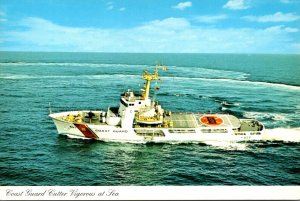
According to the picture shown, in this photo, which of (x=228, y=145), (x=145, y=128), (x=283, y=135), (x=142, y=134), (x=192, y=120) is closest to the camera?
(x=145, y=128)

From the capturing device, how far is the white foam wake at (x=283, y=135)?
44.8 metres

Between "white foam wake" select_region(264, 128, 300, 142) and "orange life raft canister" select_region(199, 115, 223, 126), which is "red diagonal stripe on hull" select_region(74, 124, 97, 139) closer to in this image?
"orange life raft canister" select_region(199, 115, 223, 126)

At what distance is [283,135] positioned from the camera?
45656mm

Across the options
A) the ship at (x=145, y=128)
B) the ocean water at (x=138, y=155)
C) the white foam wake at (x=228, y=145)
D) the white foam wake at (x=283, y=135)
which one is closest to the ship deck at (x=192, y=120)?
the ship at (x=145, y=128)

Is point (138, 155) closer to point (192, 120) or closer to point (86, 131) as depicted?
point (86, 131)

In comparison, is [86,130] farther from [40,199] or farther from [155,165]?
[40,199]

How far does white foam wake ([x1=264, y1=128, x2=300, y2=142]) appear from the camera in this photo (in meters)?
44.8

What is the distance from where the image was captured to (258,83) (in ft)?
313

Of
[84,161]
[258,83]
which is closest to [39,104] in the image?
[84,161]

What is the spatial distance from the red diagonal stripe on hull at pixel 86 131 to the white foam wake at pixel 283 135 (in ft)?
77.6

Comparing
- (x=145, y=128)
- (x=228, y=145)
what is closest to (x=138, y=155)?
(x=145, y=128)

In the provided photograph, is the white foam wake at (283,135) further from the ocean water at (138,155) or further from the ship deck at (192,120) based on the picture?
the ship deck at (192,120)

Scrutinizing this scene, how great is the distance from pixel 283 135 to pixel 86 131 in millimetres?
27485

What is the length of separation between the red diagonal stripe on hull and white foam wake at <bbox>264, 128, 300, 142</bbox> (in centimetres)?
2366
